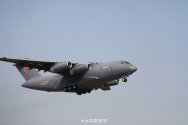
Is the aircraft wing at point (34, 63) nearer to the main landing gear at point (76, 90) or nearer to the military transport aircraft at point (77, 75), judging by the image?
the military transport aircraft at point (77, 75)

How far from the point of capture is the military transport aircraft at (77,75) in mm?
26359

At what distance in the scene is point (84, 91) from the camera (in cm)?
2909

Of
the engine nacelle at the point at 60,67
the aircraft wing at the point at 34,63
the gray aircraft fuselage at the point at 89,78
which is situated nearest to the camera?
the gray aircraft fuselage at the point at 89,78

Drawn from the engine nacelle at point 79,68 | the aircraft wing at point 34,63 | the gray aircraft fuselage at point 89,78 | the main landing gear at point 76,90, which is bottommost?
the main landing gear at point 76,90

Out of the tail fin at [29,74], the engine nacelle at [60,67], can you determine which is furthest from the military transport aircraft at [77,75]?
the tail fin at [29,74]

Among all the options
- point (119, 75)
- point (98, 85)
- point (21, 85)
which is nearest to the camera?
point (119, 75)

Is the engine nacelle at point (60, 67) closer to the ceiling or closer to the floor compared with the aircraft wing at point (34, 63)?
closer to the floor

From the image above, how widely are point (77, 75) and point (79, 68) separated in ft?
2.60

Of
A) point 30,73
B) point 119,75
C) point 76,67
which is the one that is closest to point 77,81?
point 76,67

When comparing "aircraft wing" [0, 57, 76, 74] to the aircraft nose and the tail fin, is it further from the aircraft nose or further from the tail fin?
the aircraft nose

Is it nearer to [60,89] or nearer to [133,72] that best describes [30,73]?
[60,89]

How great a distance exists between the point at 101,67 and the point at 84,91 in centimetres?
324

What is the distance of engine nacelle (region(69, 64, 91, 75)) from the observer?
2689 cm

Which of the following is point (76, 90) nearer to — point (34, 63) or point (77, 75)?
point (77, 75)
